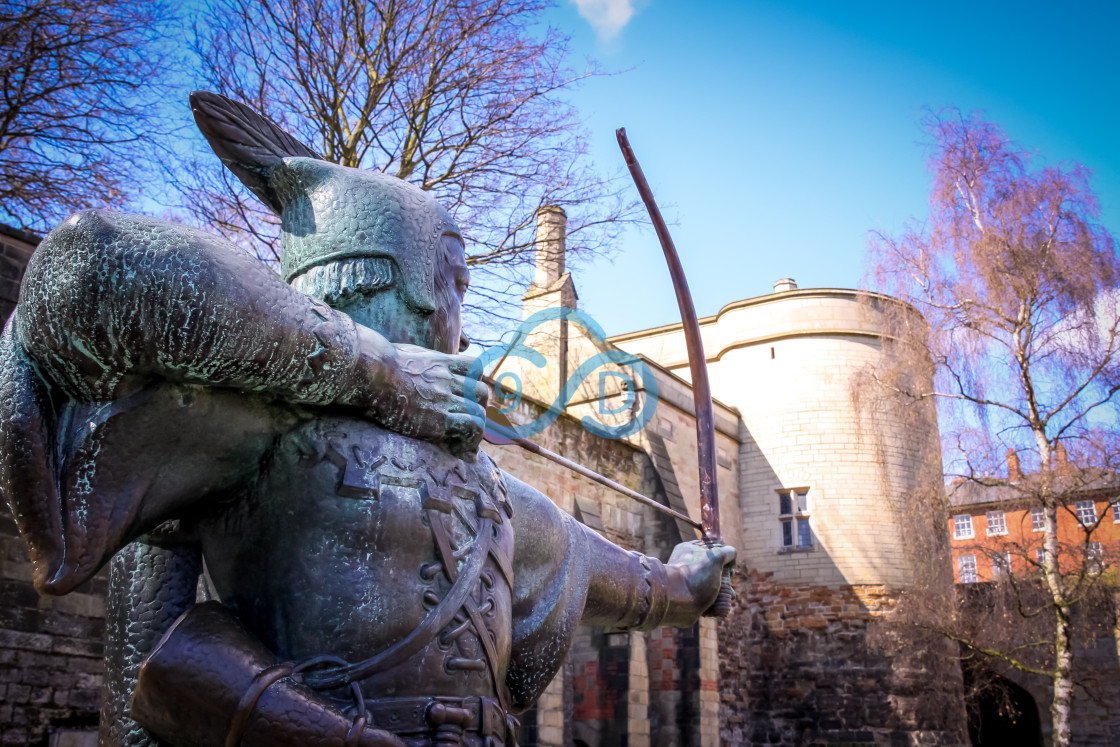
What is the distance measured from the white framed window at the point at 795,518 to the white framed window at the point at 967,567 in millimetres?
19104

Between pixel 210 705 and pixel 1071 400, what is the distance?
12.4 m

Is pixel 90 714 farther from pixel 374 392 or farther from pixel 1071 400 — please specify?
pixel 1071 400

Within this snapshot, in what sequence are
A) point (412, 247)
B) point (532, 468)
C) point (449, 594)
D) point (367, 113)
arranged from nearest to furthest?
point (449, 594) → point (412, 247) → point (367, 113) → point (532, 468)

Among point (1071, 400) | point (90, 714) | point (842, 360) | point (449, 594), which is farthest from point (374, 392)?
point (842, 360)

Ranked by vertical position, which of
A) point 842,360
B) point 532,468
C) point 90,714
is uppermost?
point 842,360

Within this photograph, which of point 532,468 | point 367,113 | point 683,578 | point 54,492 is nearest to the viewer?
point 54,492

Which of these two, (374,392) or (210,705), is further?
(374,392)

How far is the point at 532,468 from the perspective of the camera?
1085cm

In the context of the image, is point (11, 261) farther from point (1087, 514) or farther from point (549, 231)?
point (1087, 514)

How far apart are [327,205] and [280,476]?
506 millimetres

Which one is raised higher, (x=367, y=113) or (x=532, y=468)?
(x=367, y=113)

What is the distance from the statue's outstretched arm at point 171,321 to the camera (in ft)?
3.45

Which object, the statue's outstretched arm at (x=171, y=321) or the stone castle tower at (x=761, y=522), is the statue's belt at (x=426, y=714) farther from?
the stone castle tower at (x=761, y=522)

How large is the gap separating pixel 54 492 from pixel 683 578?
125 centimetres
